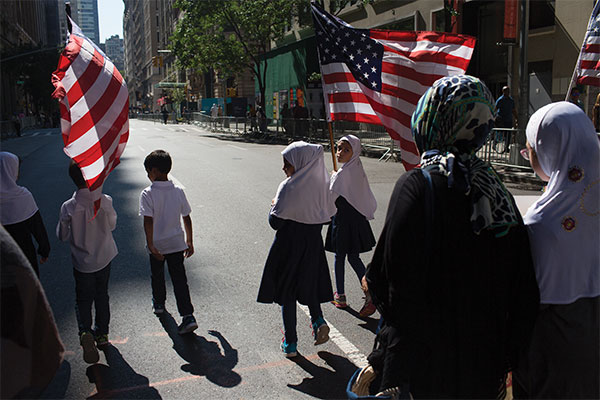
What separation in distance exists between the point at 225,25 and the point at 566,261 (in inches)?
1342

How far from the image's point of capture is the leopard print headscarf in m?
2.05

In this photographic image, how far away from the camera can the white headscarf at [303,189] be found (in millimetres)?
4156

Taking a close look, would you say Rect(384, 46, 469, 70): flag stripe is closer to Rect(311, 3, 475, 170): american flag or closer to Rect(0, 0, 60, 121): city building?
Rect(311, 3, 475, 170): american flag

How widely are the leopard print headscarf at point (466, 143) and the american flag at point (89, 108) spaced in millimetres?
2604

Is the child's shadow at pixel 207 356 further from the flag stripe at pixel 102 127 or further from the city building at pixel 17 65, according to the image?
the city building at pixel 17 65

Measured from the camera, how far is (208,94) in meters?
76.8

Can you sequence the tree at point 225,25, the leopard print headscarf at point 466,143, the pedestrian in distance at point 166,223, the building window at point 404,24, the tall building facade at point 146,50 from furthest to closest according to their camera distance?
the tall building facade at point 146,50
the tree at point 225,25
the building window at point 404,24
the pedestrian in distance at point 166,223
the leopard print headscarf at point 466,143

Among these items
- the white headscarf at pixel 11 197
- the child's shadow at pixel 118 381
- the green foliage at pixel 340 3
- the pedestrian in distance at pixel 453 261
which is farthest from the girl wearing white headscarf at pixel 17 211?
the green foliage at pixel 340 3

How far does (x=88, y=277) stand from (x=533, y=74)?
2101 centimetres

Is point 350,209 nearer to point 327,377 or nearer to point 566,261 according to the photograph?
point 327,377

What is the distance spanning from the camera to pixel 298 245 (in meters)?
4.29

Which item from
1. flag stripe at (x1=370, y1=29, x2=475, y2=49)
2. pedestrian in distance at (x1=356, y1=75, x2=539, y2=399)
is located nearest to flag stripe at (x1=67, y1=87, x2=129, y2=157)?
flag stripe at (x1=370, y1=29, x2=475, y2=49)

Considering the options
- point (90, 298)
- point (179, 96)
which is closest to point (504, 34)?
point (90, 298)

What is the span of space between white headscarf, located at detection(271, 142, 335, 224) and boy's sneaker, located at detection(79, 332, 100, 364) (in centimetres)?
Answer: 170
